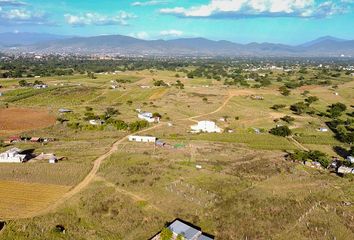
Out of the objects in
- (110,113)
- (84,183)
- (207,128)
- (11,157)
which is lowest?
(110,113)

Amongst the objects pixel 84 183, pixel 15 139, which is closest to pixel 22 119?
pixel 15 139

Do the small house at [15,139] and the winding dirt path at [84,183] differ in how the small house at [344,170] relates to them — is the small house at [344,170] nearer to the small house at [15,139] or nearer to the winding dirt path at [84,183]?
the winding dirt path at [84,183]

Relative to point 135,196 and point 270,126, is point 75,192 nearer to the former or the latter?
point 135,196

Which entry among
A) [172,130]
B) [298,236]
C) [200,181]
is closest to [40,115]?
[172,130]

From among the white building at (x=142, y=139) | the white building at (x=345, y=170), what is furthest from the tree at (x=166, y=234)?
the white building at (x=142, y=139)

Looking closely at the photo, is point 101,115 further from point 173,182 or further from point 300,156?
point 300,156
